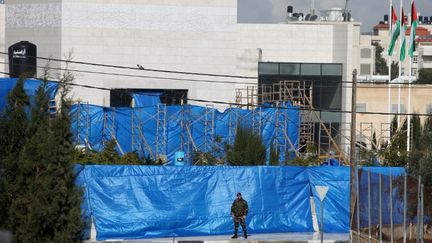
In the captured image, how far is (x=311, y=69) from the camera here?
6819cm

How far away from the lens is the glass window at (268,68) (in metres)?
68.9

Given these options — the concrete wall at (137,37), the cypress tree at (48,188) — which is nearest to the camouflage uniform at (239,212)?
the cypress tree at (48,188)

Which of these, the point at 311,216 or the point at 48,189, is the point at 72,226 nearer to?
the point at 48,189

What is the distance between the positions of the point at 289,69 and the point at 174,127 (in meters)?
20.6

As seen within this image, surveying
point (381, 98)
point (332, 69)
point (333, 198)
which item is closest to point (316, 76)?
point (332, 69)

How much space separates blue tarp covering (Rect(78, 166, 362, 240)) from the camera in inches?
1305

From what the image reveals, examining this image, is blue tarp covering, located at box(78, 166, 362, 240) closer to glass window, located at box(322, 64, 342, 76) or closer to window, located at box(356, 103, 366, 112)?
glass window, located at box(322, 64, 342, 76)

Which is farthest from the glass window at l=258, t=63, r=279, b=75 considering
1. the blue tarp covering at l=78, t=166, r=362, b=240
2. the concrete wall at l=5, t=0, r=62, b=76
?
the blue tarp covering at l=78, t=166, r=362, b=240

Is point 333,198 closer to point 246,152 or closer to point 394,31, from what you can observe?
point 246,152

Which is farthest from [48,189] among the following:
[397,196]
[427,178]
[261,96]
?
[261,96]

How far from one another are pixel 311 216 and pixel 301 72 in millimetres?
33500

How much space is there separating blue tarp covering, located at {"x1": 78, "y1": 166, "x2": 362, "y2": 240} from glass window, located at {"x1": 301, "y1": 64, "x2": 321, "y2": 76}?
32.5 meters

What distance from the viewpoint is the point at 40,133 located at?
23906 mm

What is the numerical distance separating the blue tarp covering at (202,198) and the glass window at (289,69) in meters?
32.6
